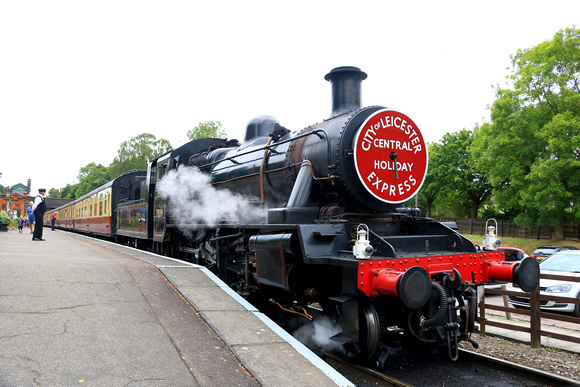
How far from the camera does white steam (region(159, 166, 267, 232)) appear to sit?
7594 millimetres

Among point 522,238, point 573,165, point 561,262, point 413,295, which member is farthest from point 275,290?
point 522,238

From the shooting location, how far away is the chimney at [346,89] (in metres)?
5.98

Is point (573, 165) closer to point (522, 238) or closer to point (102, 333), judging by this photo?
point (522, 238)

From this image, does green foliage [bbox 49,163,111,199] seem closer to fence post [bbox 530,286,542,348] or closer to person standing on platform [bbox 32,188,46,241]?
person standing on platform [bbox 32,188,46,241]

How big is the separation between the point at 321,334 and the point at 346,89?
3327 mm

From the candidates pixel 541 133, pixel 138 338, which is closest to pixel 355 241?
pixel 138 338

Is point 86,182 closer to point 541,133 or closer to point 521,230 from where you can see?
point 521,230

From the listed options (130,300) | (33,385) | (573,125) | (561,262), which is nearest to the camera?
(33,385)

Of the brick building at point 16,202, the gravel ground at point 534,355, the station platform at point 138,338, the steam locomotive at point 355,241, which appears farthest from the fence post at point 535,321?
the brick building at point 16,202

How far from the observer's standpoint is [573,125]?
20.6m

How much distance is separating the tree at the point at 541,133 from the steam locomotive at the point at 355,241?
63.4 ft

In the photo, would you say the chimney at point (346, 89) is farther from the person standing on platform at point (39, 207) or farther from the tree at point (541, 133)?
the tree at point (541, 133)

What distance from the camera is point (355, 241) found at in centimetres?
431

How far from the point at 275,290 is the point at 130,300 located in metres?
1.76
